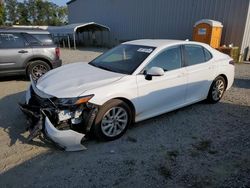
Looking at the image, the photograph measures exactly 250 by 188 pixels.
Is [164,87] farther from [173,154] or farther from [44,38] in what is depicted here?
[44,38]

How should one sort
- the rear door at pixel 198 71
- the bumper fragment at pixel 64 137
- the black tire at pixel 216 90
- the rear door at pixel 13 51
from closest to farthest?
the bumper fragment at pixel 64 137, the rear door at pixel 198 71, the black tire at pixel 216 90, the rear door at pixel 13 51

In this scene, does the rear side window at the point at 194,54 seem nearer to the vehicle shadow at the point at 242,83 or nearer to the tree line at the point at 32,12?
the vehicle shadow at the point at 242,83

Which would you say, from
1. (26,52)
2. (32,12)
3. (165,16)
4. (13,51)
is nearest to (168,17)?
(165,16)

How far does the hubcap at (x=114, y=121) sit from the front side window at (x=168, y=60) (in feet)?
3.01

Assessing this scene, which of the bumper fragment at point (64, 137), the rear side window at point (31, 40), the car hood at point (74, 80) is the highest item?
the rear side window at point (31, 40)

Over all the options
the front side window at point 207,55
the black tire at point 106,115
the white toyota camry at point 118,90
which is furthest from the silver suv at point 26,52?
the front side window at point 207,55

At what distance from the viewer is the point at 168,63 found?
4273mm

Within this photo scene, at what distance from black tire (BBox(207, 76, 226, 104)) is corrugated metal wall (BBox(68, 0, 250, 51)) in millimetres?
7643

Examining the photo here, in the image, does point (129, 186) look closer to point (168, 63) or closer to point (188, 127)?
point (188, 127)

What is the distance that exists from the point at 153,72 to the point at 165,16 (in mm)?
12527

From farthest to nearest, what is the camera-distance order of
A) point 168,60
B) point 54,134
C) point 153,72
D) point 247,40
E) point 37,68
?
point 247,40
point 37,68
point 168,60
point 153,72
point 54,134

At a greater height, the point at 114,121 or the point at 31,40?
the point at 31,40

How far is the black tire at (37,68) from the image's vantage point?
23.2ft

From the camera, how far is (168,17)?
15.0m
